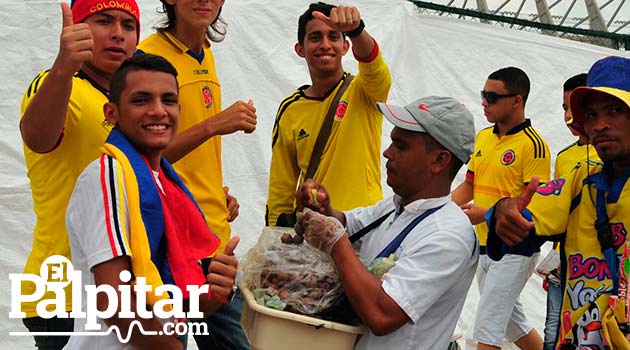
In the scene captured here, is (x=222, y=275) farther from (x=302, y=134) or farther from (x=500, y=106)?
(x=500, y=106)

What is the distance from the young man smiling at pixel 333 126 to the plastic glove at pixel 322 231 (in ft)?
3.33

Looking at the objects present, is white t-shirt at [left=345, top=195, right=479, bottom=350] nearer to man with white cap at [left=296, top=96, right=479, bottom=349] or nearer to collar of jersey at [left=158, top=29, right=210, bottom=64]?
man with white cap at [left=296, top=96, right=479, bottom=349]

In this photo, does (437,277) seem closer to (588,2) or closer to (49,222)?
(49,222)

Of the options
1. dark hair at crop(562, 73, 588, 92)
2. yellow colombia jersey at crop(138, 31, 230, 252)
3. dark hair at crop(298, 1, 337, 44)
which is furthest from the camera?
dark hair at crop(562, 73, 588, 92)

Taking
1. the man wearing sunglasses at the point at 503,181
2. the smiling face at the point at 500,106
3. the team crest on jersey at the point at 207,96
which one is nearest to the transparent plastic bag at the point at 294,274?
the team crest on jersey at the point at 207,96

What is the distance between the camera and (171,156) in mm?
2893

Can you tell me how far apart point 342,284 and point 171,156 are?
36.5 inches

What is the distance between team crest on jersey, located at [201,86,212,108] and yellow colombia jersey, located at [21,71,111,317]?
22.9 inches

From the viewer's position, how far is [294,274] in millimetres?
2326

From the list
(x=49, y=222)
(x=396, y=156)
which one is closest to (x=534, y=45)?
(x=396, y=156)

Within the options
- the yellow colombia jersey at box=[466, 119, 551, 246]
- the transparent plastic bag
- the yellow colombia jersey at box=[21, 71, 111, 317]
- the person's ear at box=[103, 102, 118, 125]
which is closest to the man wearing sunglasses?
the yellow colombia jersey at box=[466, 119, 551, 246]

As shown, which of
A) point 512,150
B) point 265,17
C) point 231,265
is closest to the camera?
point 231,265

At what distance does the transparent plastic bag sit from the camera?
2.27 m

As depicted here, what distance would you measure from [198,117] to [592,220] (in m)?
1.50
